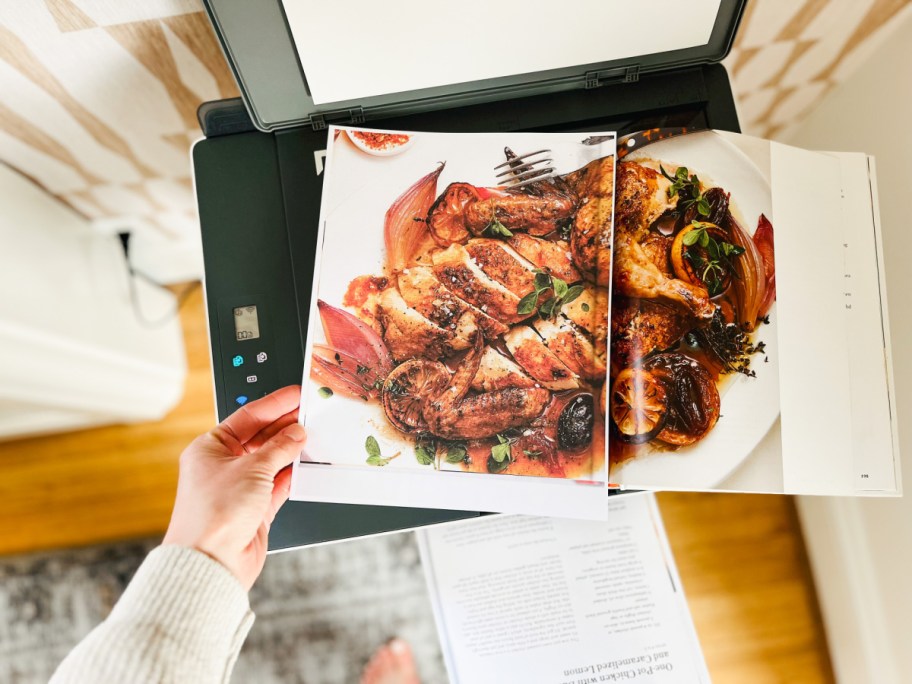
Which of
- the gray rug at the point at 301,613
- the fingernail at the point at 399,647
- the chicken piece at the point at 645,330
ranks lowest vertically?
the fingernail at the point at 399,647

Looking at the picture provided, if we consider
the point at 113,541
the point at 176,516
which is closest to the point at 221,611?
the point at 176,516

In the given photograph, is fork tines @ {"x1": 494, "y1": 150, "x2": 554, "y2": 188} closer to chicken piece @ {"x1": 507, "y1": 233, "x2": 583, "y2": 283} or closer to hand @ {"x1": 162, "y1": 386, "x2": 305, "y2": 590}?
chicken piece @ {"x1": 507, "y1": 233, "x2": 583, "y2": 283}

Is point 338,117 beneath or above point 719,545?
above

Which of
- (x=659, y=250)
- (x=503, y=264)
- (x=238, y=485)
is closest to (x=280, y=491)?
(x=238, y=485)

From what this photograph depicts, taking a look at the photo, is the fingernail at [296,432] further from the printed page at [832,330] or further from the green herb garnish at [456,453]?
the printed page at [832,330]

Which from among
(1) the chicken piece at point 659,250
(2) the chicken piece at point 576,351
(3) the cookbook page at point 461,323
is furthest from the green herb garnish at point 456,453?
(1) the chicken piece at point 659,250

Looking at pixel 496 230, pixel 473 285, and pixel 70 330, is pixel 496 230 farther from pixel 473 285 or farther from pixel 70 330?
pixel 70 330

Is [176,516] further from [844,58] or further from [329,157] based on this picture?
[844,58]
